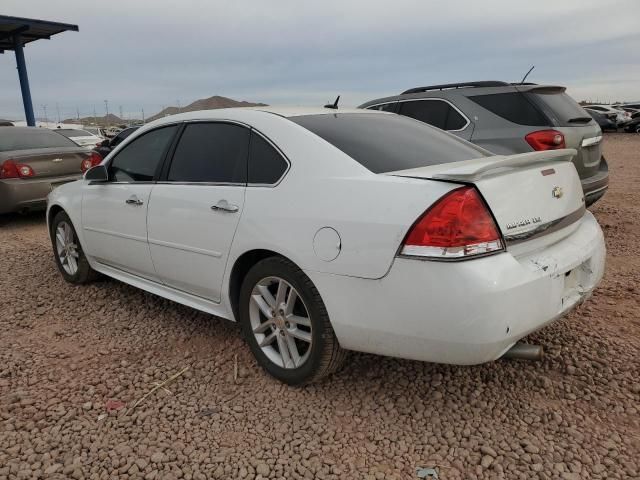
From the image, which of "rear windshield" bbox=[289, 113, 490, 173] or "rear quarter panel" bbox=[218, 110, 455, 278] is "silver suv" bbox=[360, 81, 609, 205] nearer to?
"rear windshield" bbox=[289, 113, 490, 173]

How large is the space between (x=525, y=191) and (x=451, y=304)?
71 centimetres

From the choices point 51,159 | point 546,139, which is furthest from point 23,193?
point 546,139

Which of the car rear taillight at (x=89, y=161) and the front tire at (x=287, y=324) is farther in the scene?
the car rear taillight at (x=89, y=161)

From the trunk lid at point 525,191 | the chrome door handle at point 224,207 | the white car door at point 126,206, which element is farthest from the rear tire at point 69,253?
the trunk lid at point 525,191

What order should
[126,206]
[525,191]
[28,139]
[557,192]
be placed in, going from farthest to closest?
[28,139]
[126,206]
[557,192]
[525,191]

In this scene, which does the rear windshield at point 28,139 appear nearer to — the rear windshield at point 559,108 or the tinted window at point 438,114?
the tinted window at point 438,114

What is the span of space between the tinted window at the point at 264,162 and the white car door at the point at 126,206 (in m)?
0.90

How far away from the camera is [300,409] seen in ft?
8.73

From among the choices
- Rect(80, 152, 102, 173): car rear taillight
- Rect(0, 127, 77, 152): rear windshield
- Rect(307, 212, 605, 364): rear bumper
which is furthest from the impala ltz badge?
Rect(0, 127, 77, 152): rear windshield

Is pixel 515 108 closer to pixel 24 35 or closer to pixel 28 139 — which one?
pixel 28 139

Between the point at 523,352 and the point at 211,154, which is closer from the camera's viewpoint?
Result: the point at 523,352

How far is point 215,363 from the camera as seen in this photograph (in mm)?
3164

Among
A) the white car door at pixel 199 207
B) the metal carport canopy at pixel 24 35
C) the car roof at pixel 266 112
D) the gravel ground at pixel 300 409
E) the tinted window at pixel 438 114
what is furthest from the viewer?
the metal carport canopy at pixel 24 35

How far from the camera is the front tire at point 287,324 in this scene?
101 inches
